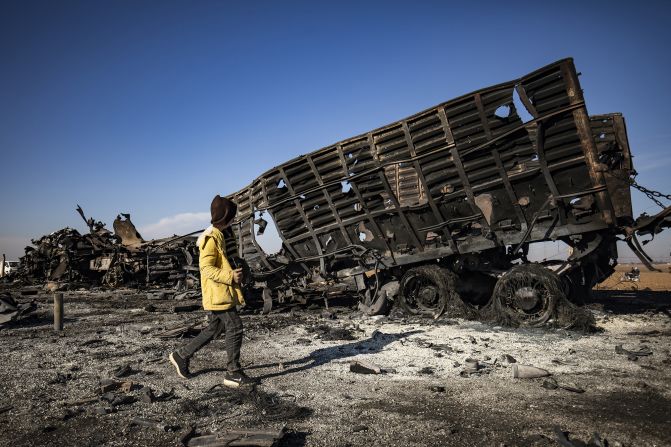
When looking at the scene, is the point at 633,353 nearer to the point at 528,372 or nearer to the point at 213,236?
the point at 528,372

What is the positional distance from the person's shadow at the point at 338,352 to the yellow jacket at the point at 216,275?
89cm

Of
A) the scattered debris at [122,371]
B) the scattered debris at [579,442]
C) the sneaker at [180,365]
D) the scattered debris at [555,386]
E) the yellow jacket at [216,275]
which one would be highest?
the yellow jacket at [216,275]

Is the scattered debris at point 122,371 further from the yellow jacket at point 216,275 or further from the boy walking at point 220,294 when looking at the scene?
the yellow jacket at point 216,275

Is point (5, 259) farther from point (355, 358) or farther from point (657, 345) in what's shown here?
point (657, 345)

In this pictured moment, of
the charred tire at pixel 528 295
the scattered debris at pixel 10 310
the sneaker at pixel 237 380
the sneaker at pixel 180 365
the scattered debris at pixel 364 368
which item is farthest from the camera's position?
the scattered debris at pixel 10 310

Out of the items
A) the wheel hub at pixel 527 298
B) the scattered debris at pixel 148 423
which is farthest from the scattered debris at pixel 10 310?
the wheel hub at pixel 527 298

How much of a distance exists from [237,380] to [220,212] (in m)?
1.73

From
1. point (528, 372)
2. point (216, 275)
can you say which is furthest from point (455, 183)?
point (216, 275)

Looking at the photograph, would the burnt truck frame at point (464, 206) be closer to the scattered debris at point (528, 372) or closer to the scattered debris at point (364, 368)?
the scattered debris at point (364, 368)

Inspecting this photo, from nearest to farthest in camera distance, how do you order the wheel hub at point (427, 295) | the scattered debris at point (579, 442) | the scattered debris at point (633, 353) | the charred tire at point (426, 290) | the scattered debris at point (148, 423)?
the scattered debris at point (579, 442) → the scattered debris at point (148, 423) → the scattered debris at point (633, 353) → the charred tire at point (426, 290) → the wheel hub at point (427, 295)

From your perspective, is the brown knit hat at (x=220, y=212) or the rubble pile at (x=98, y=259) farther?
the rubble pile at (x=98, y=259)

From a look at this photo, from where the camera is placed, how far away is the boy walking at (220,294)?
156 inches

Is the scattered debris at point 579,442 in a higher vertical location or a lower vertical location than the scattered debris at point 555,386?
higher

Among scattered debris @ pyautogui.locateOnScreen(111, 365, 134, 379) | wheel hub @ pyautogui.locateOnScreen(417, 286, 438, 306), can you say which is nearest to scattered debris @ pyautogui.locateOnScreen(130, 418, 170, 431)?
scattered debris @ pyautogui.locateOnScreen(111, 365, 134, 379)
